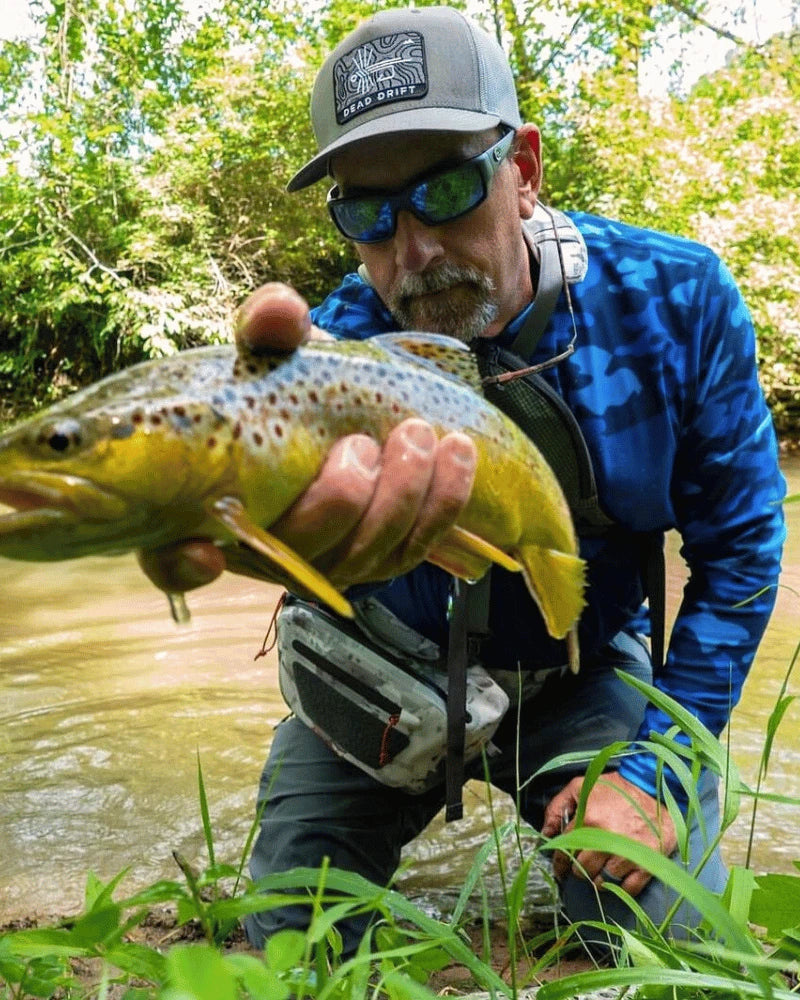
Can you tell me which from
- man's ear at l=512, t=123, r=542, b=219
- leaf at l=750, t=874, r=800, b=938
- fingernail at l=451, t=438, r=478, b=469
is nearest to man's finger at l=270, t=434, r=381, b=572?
fingernail at l=451, t=438, r=478, b=469

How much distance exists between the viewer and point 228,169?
53.7ft

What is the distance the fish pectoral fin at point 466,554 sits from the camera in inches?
61.9

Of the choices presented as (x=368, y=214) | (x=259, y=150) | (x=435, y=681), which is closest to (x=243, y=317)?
(x=368, y=214)

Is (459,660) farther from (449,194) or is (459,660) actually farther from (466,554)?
(449,194)

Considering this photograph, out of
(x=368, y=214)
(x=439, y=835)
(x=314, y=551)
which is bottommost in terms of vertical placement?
(x=439, y=835)

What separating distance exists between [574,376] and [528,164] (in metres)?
0.74

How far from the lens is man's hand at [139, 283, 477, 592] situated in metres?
1.40

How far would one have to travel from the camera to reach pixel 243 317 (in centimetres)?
142

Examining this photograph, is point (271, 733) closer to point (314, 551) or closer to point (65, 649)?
point (65, 649)

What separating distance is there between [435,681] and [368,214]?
136 cm

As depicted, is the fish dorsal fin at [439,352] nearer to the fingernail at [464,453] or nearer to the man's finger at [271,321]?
the fingernail at [464,453]

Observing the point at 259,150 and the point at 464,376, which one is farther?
the point at 259,150

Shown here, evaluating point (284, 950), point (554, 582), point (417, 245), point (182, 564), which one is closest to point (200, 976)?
point (284, 950)

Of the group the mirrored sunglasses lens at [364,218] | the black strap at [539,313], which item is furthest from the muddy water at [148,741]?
the mirrored sunglasses lens at [364,218]
